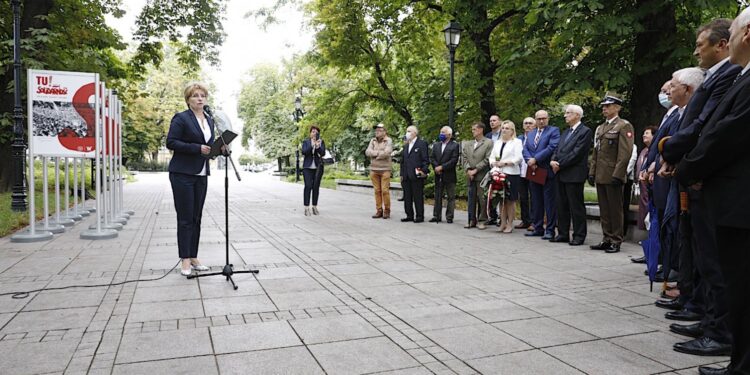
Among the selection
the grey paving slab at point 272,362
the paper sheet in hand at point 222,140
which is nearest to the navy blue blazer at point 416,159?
the paper sheet in hand at point 222,140

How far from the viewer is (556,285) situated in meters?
5.55

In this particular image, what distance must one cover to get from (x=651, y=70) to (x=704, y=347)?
8657 millimetres

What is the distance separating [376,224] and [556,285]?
5840 mm

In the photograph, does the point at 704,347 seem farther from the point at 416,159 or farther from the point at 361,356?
the point at 416,159

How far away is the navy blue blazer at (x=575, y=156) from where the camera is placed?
8.16 meters

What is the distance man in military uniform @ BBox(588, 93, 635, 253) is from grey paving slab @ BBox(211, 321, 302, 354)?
17.7 ft

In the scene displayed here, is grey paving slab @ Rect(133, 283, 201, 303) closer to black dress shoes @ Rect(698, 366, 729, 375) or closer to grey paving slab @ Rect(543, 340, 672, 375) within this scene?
grey paving slab @ Rect(543, 340, 672, 375)

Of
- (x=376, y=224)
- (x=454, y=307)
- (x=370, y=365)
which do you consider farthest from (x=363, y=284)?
(x=376, y=224)

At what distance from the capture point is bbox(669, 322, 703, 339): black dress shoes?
3.88m

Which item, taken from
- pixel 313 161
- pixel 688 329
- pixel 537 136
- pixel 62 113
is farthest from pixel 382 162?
pixel 688 329

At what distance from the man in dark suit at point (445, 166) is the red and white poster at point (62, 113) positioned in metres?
6.39

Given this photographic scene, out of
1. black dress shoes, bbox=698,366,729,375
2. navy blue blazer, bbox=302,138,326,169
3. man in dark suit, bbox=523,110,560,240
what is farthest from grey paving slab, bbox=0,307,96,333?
navy blue blazer, bbox=302,138,326,169

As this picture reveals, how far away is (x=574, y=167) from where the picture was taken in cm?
822

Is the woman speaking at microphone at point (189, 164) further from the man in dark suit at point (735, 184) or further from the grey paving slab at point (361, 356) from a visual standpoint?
the man in dark suit at point (735, 184)
